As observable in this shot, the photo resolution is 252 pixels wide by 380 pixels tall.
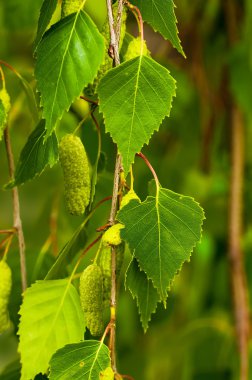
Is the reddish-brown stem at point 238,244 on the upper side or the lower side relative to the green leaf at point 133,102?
lower

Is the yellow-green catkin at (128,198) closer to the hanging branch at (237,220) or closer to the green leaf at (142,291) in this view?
the green leaf at (142,291)

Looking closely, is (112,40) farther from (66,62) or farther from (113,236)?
(113,236)

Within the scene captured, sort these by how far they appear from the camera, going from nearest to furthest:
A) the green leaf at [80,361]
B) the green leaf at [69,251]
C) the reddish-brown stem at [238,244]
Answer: the green leaf at [80,361] < the green leaf at [69,251] < the reddish-brown stem at [238,244]

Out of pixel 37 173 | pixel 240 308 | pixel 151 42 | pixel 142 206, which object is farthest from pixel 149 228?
pixel 151 42

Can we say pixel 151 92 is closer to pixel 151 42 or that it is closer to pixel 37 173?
pixel 37 173

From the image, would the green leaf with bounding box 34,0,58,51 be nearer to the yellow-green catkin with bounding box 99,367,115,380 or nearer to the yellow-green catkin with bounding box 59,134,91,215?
the yellow-green catkin with bounding box 59,134,91,215

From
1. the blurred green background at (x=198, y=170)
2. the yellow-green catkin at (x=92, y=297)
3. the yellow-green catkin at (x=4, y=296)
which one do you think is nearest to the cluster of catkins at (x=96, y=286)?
the yellow-green catkin at (x=92, y=297)
